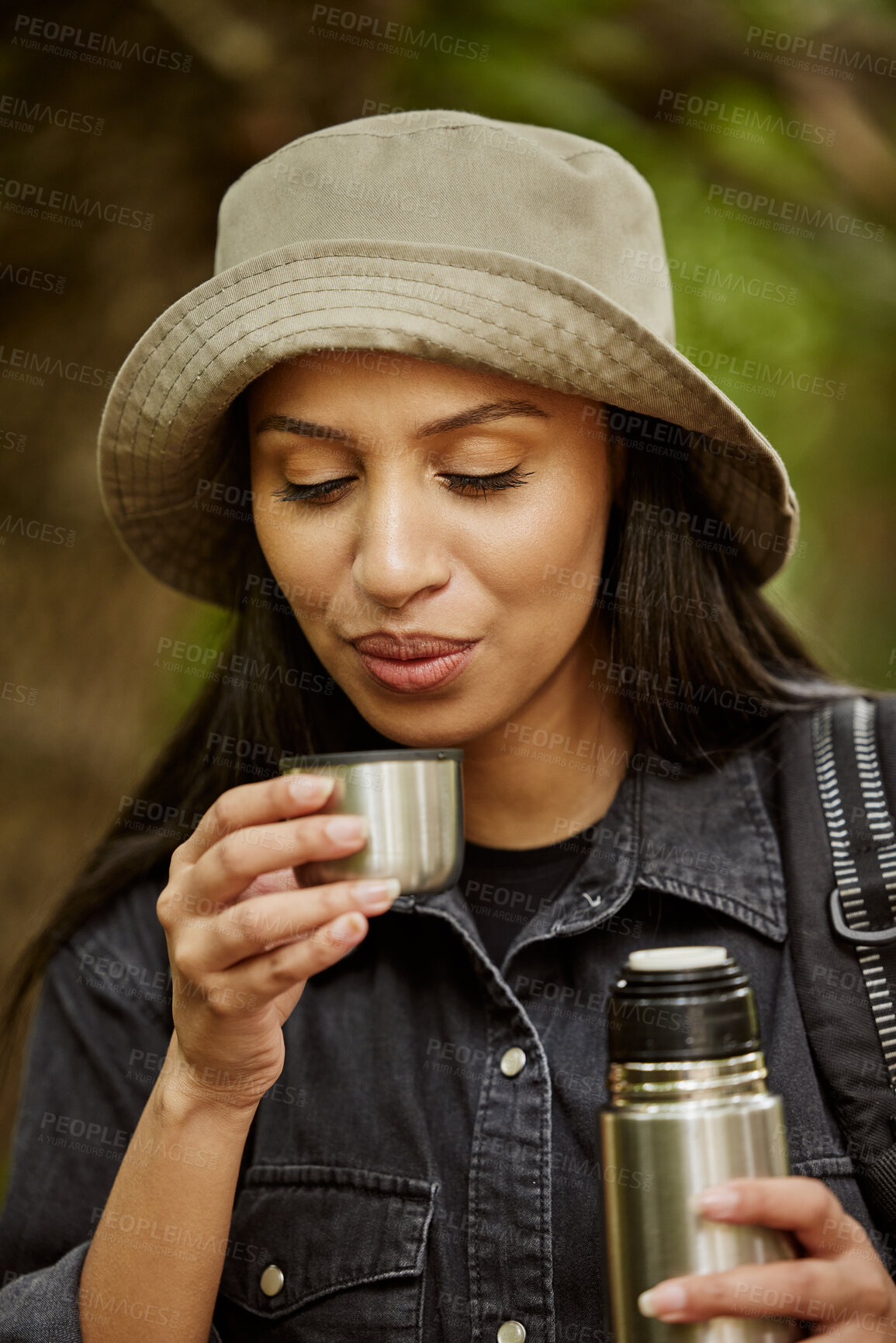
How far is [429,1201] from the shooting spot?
1545 millimetres

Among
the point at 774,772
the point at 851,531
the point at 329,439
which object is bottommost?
the point at 774,772

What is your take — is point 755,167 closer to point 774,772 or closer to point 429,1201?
point 774,772

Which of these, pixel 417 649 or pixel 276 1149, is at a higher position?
pixel 417 649

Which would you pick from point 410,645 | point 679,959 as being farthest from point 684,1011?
point 410,645

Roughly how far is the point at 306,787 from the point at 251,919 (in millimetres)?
145

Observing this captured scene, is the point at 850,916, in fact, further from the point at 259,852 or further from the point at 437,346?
the point at 437,346

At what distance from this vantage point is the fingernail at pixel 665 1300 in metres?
0.96

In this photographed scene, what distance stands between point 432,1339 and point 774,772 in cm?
93

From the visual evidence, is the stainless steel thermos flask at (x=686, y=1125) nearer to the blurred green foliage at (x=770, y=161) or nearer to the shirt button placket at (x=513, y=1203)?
the shirt button placket at (x=513, y=1203)

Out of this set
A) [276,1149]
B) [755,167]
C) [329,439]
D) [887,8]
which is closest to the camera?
[329,439]

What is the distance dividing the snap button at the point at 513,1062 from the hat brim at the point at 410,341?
90 centimetres

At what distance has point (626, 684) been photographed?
6.00ft

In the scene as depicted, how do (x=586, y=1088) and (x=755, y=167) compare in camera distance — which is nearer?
(x=586, y=1088)

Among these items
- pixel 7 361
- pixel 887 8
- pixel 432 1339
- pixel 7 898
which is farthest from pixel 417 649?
pixel 887 8
